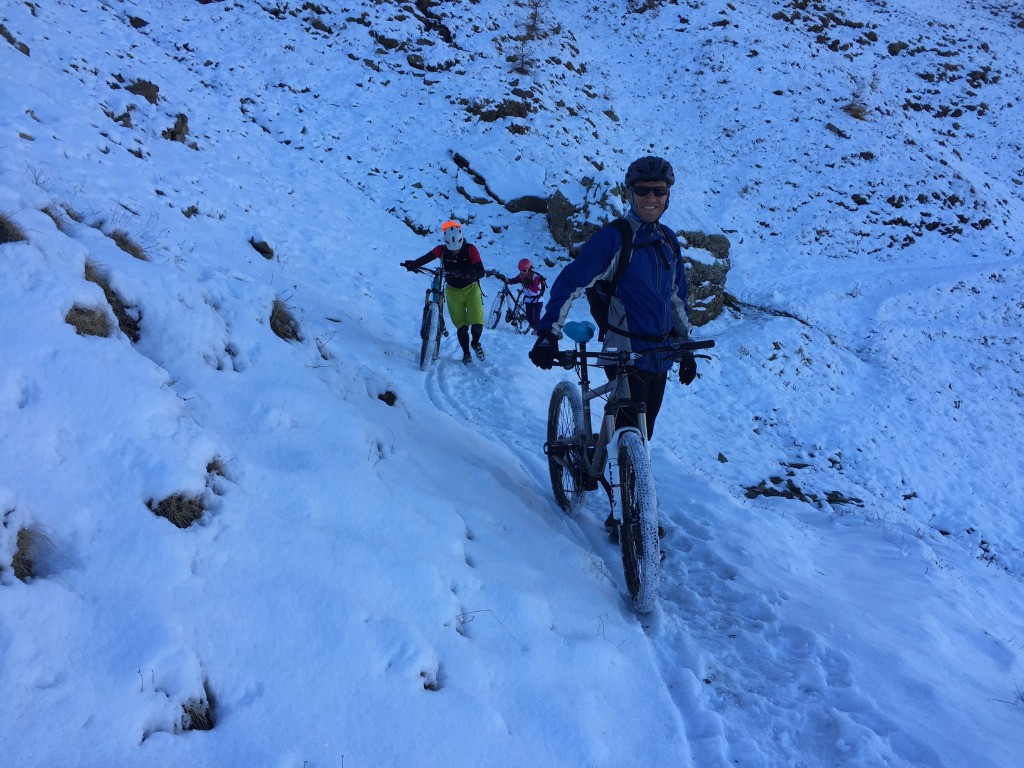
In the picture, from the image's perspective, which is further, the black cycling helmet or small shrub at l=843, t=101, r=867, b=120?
small shrub at l=843, t=101, r=867, b=120

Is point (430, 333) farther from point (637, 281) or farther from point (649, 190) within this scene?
point (649, 190)

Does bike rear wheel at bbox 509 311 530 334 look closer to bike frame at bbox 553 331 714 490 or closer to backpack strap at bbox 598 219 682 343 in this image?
bike frame at bbox 553 331 714 490

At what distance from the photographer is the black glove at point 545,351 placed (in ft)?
12.1

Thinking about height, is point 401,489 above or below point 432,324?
above

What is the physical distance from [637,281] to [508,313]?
28.8ft

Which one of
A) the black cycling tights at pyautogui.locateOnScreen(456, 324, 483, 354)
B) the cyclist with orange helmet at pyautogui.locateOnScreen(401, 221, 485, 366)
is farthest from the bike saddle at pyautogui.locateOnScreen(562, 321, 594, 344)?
the black cycling tights at pyautogui.locateOnScreen(456, 324, 483, 354)

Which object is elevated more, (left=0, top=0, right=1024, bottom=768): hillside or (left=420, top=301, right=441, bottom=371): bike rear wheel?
(left=0, top=0, right=1024, bottom=768): hillside

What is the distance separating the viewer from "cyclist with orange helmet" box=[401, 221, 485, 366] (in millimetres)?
8406

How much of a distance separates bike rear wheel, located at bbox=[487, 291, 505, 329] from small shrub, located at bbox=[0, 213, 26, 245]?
9.75 metres

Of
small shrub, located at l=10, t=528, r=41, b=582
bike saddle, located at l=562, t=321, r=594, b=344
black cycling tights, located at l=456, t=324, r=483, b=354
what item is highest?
bike saddle, located at l=562, t=321, r=594, b=344

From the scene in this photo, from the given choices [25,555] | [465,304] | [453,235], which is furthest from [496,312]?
[25,555]

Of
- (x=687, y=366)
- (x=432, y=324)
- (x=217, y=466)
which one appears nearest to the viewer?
(x=217, y=466)

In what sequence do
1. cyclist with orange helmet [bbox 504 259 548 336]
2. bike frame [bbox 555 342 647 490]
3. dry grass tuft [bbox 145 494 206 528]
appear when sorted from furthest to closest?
cyclist with orange helmet [bbox 504 259 548 336], bike frame [bbox 555 342 647 490], dry grass tuft [bbox 145 494 206 528]

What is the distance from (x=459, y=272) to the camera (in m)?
8.48
